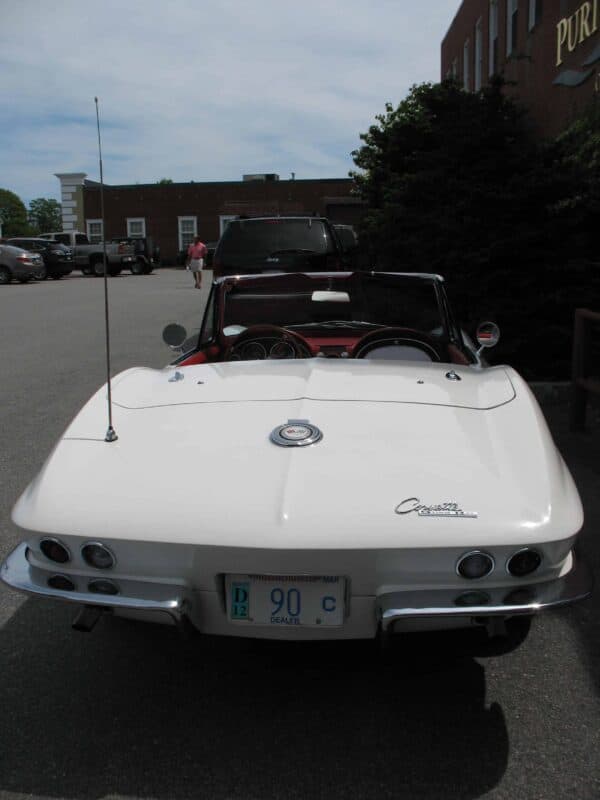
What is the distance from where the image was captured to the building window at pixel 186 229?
51062 millimetres

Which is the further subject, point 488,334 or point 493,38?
point 493,38

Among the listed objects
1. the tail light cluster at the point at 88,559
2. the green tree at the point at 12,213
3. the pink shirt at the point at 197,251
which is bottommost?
the tail light cluster at the point at 88,559

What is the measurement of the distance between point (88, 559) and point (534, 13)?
52.1 ft

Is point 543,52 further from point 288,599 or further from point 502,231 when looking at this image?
point 288,599

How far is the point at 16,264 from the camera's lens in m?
26.8

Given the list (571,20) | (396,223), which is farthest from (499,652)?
(571,20)

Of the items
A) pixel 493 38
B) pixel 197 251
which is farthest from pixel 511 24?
pixel 197 251

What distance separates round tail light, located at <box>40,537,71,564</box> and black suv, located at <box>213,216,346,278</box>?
772cm

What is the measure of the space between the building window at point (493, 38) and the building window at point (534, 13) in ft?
10.9

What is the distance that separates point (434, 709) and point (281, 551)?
0.90 metres

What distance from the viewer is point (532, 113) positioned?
14898mm

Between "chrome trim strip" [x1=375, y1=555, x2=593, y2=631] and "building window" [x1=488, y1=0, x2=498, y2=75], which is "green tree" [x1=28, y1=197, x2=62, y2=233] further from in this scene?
"chrome trim strip" [x1=375, y1=555, x2=593, y2=631]

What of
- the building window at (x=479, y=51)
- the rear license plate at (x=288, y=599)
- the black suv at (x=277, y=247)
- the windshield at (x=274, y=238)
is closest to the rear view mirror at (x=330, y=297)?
the rear license plate at (x=288, y=599)

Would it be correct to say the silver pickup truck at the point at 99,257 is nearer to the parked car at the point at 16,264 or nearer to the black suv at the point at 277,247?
the parked car at the point at 16,264
